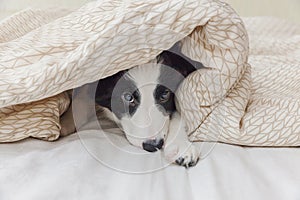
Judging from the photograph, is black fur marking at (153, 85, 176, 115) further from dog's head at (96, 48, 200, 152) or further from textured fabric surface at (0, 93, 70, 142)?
textured fabric surface at (0, 93, 70, 142)

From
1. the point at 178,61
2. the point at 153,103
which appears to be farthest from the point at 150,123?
the point at 178,61

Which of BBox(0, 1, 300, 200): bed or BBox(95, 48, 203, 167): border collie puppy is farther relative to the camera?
BBox(95, 48, 203, 167): border collie puppy

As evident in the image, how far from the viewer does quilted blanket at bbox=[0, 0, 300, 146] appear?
2.85 ft

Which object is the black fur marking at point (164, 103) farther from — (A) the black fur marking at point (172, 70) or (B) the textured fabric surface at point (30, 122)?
(B) the textured fabric surface at point (30, 122)

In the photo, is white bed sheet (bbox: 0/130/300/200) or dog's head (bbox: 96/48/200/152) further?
dog's head (bbox: 96/48/200/152)

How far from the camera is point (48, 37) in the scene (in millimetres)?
1022

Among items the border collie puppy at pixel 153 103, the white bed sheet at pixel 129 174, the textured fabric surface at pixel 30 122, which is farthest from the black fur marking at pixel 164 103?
the textured fabric surface at pixel 30 122

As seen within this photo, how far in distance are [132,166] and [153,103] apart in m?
0.14

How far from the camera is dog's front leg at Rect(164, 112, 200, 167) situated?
909 millimetres

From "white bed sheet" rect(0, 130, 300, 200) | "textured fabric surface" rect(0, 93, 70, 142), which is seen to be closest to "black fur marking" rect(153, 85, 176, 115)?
"white bed sheet" rect(0, 130, 300, 200)

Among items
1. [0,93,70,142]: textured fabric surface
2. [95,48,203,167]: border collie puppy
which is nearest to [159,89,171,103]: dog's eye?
[95,48,203,167]: border collie puppy

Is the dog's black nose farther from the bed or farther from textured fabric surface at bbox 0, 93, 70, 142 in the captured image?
textured fabric surface at bbox 0, 93, 70, 142

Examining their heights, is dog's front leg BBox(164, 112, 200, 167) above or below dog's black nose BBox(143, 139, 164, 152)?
below

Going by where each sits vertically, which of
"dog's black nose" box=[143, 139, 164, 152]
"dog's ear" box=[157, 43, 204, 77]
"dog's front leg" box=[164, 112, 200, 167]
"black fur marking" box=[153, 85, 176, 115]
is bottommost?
"dog's front leg" box=[164, 112, 200, 167]
